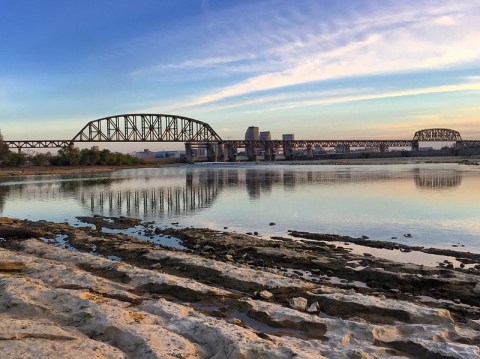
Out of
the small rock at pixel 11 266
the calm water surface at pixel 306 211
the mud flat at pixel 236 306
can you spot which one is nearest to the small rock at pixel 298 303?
the mud flat at pixel 236 306

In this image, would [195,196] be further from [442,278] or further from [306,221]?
[442,278]

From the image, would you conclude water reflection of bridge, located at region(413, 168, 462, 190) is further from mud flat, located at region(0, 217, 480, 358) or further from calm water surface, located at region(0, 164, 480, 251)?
mud flat, located at region(0, 217, 480, 358)

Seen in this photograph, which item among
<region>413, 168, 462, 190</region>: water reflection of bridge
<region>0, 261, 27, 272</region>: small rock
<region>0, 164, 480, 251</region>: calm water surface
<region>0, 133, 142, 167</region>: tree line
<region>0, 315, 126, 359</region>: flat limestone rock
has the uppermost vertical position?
<region>0, 133, 142, 167</region>: tree line

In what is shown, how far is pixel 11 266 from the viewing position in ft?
44.3

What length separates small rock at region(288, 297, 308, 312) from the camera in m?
10.4

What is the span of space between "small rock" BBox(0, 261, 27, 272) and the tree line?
133 m

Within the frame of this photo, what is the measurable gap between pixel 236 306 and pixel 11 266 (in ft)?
24.8

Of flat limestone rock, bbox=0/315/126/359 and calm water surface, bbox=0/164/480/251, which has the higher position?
flat limestone rock, bbox=0/315/126/359

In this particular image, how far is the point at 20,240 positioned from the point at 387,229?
1803 cm

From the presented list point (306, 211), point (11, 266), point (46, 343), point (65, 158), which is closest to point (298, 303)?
point (46, 343)

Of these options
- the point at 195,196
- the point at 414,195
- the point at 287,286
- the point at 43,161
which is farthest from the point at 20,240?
the point at 43,161

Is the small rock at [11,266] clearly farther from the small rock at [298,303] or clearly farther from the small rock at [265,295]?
the small rock at [298,303]

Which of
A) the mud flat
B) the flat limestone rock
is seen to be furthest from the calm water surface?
the flat limestone rock

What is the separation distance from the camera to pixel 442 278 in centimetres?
1287
